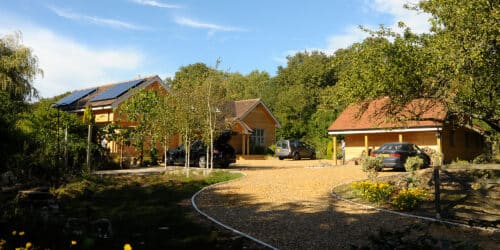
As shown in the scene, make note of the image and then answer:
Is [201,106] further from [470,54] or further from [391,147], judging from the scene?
[470,54]

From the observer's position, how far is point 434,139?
27266mm

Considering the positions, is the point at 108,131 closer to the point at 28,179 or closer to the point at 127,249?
the point at 28,179

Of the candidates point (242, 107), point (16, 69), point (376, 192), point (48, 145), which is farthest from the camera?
point (242, 107)

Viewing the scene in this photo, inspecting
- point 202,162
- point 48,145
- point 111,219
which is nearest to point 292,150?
point 202,162

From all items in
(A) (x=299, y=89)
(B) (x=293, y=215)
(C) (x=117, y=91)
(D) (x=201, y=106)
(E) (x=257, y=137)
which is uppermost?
(A) (x=299, y=89)

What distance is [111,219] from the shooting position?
8.82 metres

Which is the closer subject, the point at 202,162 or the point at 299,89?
the point at 202,162

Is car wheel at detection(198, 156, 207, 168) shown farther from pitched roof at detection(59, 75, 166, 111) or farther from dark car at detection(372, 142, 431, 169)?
dark car at detection(372, 142, 431, 169)

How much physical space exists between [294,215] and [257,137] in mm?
31263

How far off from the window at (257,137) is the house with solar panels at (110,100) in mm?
11071

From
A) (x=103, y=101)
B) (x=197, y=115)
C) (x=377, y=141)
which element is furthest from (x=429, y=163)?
(x=103, y=101)

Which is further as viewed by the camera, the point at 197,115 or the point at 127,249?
the point at 197,115

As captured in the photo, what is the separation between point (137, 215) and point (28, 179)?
522 centimetres

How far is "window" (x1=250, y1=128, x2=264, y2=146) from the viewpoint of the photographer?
40281 millimetres
